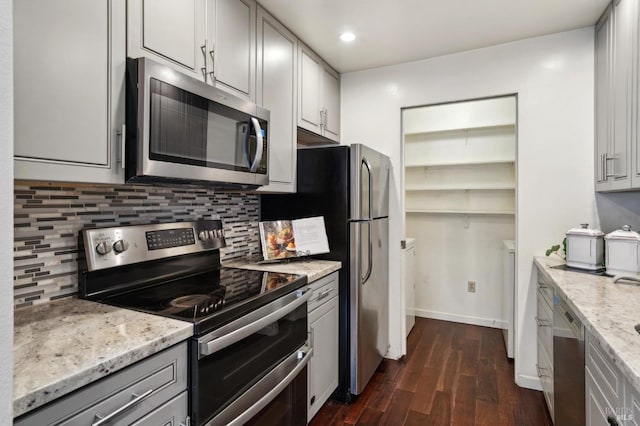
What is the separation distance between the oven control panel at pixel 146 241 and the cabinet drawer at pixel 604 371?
174cm

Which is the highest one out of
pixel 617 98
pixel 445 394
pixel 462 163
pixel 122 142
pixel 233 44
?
pixel 233 44

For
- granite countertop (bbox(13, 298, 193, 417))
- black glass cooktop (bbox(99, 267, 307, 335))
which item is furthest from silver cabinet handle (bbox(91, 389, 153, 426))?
black glass cooktop (bbox(99, 267, 307, 335))

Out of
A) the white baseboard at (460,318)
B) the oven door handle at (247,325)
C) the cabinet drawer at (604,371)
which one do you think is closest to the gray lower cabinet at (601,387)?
the cabinet drawer at (604,371)

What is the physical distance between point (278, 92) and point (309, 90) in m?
0.46

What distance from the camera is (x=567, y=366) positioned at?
152 cm

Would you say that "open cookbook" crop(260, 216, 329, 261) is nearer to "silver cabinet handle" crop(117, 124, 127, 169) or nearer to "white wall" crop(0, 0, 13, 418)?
"silver cabinet handle" crop(117, 124, 127, 169)

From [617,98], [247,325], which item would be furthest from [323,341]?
[617,98]

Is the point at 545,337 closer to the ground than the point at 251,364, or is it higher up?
closer to the ground

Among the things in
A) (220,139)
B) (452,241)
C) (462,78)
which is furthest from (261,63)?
(452,241)

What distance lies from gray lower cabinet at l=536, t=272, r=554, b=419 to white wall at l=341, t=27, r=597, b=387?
0.51 ft

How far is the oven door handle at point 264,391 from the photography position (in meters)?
1.20

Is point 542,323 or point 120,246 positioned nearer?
point 120,246

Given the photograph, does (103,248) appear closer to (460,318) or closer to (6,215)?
(6,215)

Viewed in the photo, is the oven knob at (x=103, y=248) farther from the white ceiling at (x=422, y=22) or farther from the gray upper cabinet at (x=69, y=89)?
the white ceiling at (x=422, y=22)
